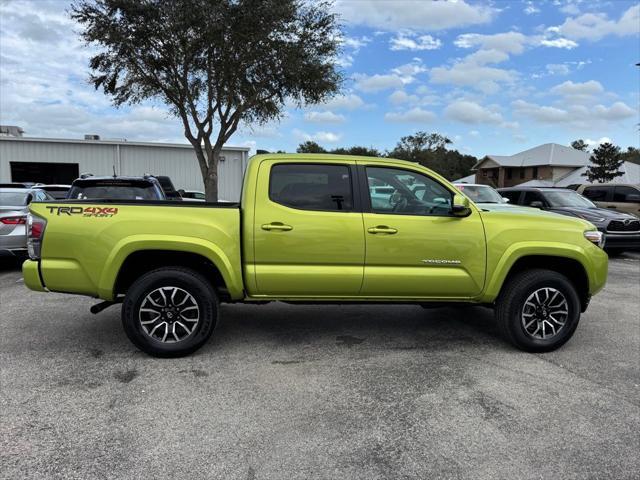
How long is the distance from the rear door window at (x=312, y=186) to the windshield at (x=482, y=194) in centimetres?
793

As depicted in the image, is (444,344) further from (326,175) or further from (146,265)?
(146,265)

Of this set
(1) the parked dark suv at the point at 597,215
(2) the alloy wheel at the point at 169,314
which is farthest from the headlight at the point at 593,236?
(1) the parked dark suv at the point at 597,215

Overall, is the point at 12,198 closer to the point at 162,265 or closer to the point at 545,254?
the point at 162,265

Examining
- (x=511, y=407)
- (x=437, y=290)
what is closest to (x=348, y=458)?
(x=511, y=407)

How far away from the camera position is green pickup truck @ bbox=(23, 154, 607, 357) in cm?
445

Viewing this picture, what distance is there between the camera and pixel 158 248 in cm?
446

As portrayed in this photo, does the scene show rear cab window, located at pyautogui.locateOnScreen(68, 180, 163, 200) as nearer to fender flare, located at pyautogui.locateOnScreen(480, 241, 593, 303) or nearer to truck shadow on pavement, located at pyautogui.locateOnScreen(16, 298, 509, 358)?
truck shadow on pavement, located at pyautogui.locateOnScreen(16, 298, 509, 358)

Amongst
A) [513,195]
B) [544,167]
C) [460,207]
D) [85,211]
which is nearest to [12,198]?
[85,211]

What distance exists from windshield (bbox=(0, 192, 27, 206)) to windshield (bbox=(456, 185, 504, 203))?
9.43 m

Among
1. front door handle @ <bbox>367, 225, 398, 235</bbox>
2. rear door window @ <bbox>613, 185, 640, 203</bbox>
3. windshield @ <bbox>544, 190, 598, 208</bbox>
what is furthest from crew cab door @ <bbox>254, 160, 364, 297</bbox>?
rear door window @ <bbox>613, 185, 640, 203</bbox>

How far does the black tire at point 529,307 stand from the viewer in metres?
4.91

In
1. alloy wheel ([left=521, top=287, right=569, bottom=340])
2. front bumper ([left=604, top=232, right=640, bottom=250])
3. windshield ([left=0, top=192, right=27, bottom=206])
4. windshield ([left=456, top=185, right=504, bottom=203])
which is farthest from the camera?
windshield ([left=456, top=185, right=504, bottom=203])

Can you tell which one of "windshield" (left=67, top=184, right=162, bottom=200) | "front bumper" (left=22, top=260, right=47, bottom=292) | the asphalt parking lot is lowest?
the asphalt parking lot

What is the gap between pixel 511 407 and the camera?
12.6ft
